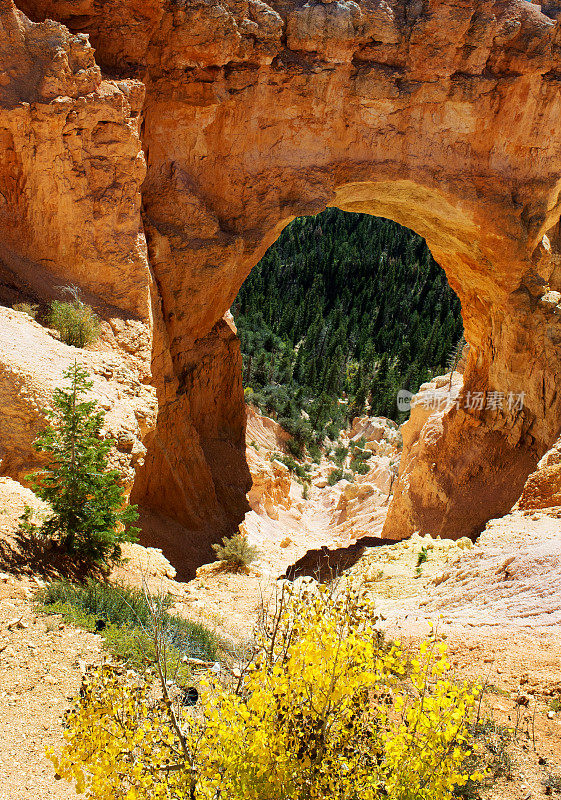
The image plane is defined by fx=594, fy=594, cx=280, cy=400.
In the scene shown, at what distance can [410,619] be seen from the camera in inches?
311

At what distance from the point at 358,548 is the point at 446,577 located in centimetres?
→ 597

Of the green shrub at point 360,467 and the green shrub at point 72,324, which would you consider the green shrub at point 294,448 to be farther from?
the green shrub at point 72,324

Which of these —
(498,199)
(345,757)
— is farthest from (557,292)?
(345,757)

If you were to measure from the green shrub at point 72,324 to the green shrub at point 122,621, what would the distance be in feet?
14.3

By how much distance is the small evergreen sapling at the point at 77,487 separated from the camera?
21.5 feet

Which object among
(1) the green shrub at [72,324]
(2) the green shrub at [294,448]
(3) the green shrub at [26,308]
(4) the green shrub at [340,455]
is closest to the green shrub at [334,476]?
(4) the green shrub at [340,455]

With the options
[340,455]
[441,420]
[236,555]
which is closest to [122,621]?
[236,555]

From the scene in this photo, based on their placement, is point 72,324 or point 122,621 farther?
point 72,324

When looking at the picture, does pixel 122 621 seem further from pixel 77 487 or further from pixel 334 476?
pixel 334 476

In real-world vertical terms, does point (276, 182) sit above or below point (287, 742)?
above

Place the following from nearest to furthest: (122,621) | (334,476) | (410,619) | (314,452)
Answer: (122,621)
(410,619)
(334,476)
(314,452)

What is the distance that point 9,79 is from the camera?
9.95m

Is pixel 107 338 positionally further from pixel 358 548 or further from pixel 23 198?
pixel 358 548

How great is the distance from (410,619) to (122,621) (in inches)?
159
